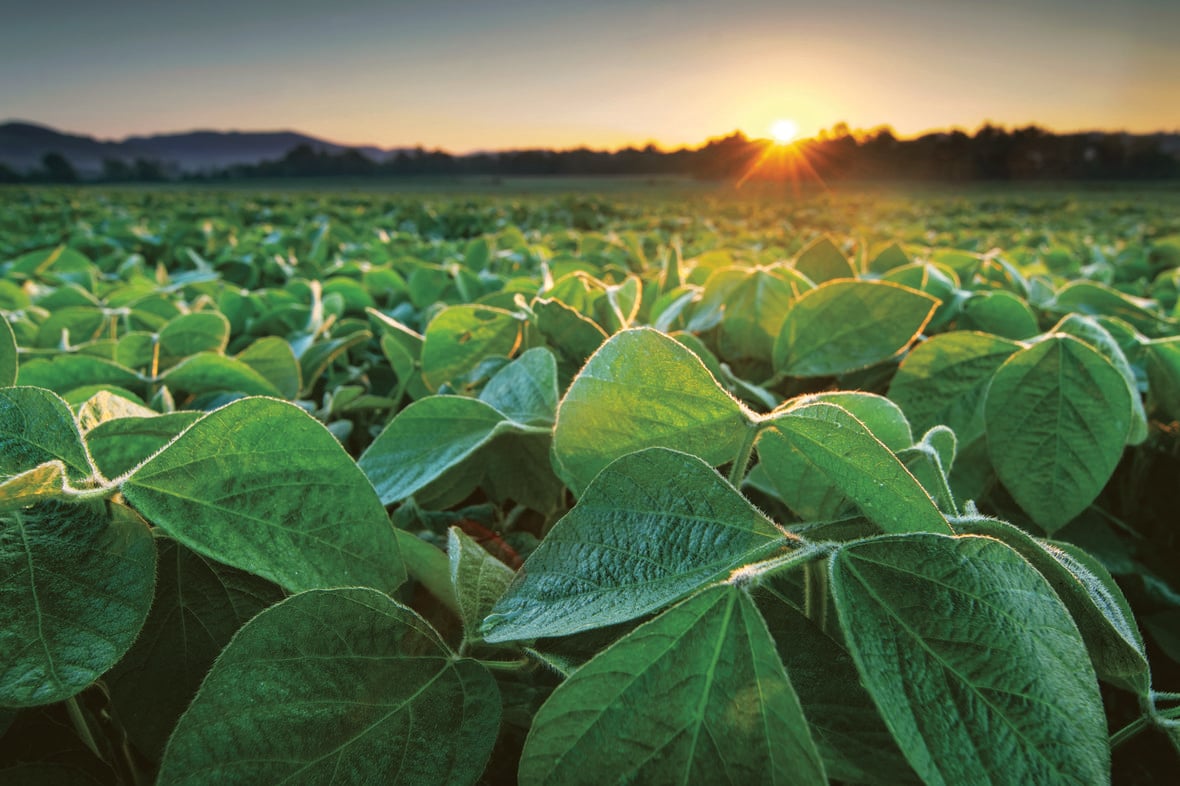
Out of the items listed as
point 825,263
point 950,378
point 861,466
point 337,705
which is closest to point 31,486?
point 337,705

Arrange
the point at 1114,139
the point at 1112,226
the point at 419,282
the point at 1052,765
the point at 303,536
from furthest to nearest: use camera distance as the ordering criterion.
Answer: the point at 1114,139 → the point at 1112,226 → the point at 419,282 → the point at 303,536 → the point at 1052,765

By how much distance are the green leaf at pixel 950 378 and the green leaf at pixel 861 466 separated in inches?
14.4

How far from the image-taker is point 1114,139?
32.9m

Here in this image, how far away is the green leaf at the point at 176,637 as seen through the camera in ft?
1.24

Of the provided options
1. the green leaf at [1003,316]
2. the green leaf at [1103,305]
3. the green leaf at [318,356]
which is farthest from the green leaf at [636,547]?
the green leaf at [1103,305]

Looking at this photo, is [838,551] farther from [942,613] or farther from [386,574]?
[386,574]

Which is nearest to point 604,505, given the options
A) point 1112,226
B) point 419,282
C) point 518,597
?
point 518,597

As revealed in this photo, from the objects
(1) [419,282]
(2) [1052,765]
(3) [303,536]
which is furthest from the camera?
(1) [419,282]

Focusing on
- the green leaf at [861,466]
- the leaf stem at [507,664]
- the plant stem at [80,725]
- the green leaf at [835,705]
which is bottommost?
the plant stem at [80,725]

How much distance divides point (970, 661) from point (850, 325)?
1.48ft

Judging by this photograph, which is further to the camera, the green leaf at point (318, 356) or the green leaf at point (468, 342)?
the green leaf at point (318, 356)

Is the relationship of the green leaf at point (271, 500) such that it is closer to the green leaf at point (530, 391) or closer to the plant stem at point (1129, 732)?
the green leaf at point (530, 391)

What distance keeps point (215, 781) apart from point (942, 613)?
A: 12.0 inches

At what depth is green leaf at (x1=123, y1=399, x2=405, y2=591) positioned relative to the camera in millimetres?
362
